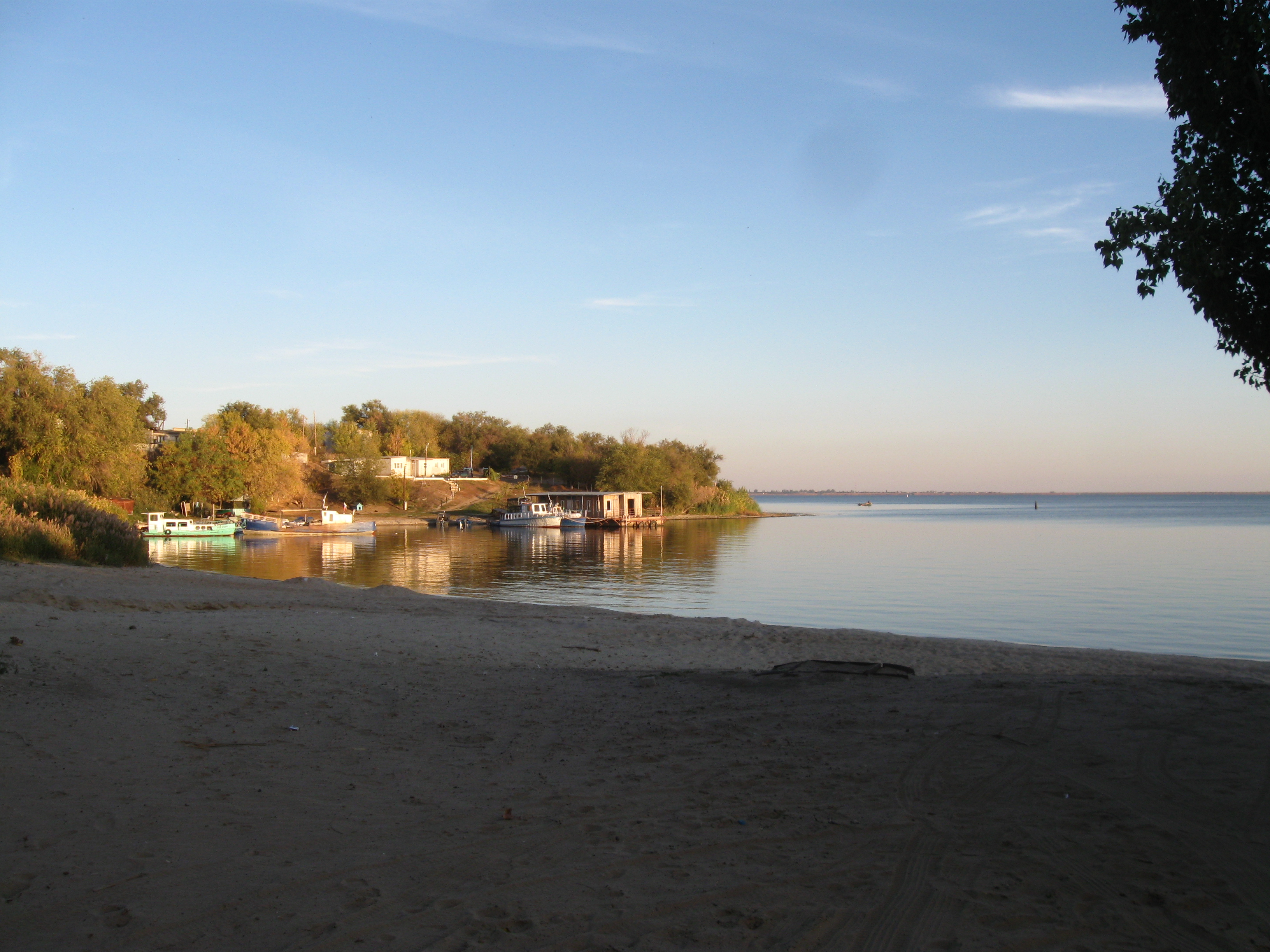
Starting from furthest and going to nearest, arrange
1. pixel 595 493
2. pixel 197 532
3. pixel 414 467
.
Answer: pixel 414 467 → pixel 595 493 → pixel 197 532

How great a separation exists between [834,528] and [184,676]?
248ft

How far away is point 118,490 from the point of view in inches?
1945

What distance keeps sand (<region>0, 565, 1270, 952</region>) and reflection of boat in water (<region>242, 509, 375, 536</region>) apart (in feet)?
189

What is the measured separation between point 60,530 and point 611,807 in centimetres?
2197

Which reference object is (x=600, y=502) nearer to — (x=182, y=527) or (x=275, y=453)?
(x=275, y=453)

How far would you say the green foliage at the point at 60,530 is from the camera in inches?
794

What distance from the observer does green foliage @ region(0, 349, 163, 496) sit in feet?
149

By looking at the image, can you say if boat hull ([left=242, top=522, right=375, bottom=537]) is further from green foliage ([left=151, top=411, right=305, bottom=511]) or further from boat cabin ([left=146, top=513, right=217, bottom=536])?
green foliage ([left=151, top=411, right=305, bottom=511])

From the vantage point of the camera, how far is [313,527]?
65.3 m

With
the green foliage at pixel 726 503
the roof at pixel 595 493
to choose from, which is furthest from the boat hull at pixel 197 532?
the green foliage at pixel 726 503

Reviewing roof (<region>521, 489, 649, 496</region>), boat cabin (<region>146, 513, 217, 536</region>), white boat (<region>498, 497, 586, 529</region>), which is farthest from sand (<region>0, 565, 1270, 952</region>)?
roof (<region>521, 489, 649, 496</region>)

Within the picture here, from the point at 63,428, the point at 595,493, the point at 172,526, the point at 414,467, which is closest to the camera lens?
the point at 63,428

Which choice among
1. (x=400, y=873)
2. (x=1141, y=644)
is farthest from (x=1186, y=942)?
(x=1141, y=644)

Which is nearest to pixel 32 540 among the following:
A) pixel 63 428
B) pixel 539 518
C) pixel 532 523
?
pixel 63 428
